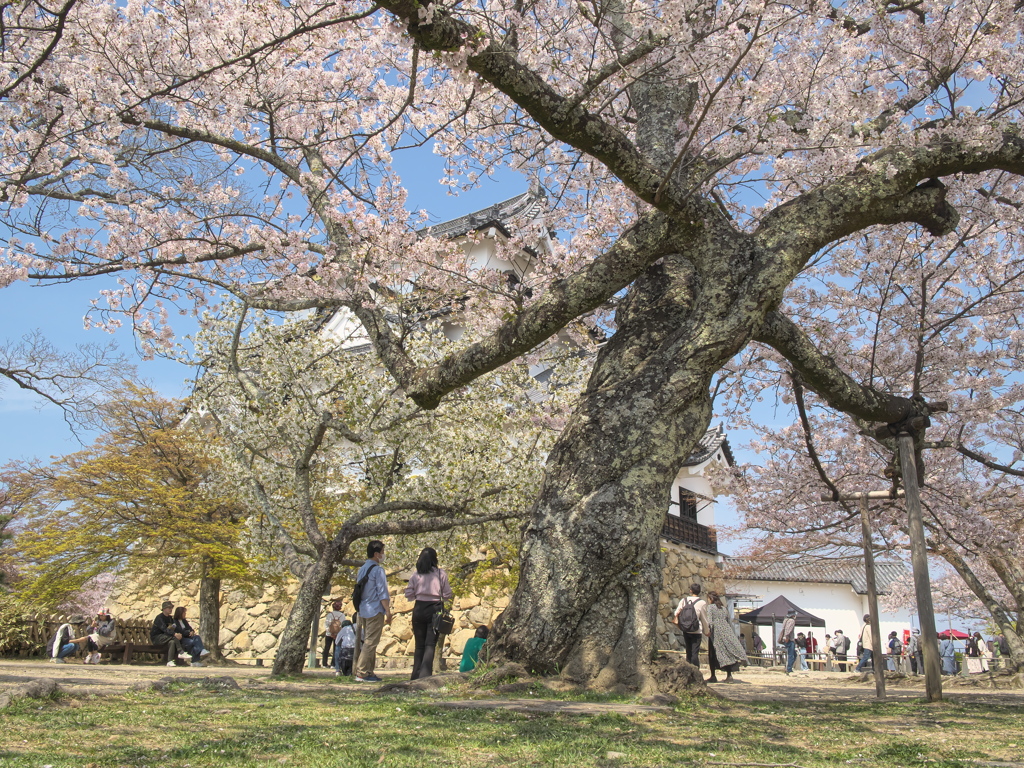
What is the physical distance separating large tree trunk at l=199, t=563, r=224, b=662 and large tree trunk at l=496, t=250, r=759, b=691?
13.0 metres

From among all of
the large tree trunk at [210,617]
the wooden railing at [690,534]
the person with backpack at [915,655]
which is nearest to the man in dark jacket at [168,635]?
the large tree trunk at [210,617]

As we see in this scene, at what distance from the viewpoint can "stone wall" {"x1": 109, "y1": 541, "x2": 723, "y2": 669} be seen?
16.0 meters

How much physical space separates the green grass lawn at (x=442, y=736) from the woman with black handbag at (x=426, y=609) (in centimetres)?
242

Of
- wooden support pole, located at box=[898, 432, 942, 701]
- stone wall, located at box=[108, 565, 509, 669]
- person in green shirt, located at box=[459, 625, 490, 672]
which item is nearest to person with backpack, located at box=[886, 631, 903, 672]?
stone wall, located at box=[108, 565, 509, 669]

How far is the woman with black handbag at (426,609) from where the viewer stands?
23.3ft

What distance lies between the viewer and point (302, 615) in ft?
25.9

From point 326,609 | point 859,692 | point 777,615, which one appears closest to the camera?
point 859,692

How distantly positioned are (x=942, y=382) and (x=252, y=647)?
1622 centimetres

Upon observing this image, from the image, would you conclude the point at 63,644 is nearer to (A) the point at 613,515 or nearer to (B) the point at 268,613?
(B) the point at 268,613

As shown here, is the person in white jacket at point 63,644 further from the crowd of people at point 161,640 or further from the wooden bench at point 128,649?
the wooden bench at point 128,649

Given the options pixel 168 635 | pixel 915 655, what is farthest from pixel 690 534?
pixel 168 635

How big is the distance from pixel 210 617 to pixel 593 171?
13.0 meters

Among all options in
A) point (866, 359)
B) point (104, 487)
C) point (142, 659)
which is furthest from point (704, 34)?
point (142, 659)

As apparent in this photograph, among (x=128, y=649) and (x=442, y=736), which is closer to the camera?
(x=442, y=736)
